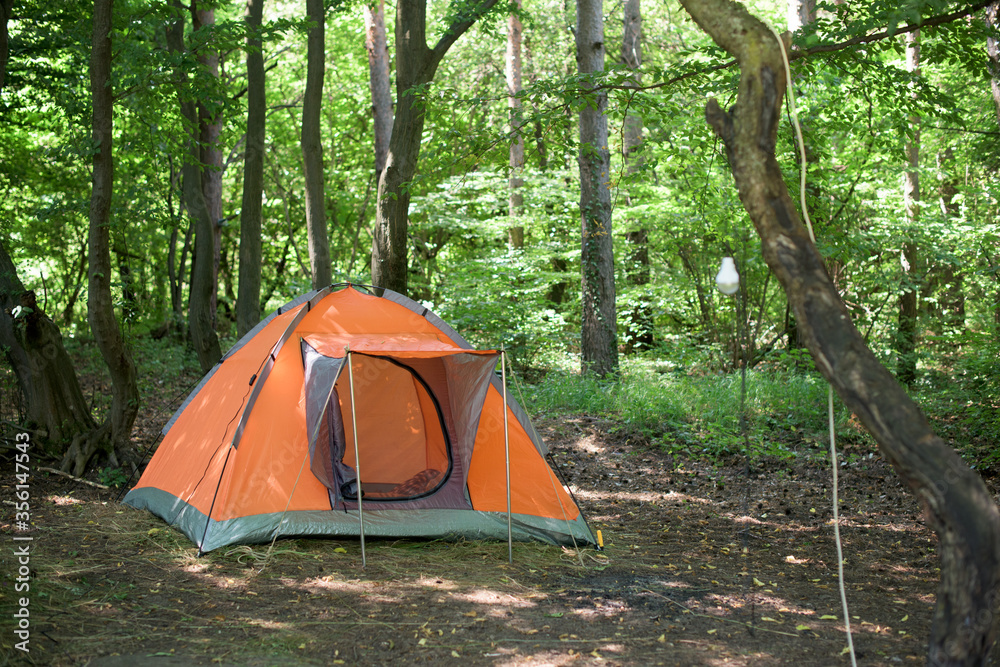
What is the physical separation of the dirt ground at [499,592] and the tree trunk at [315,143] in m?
3.19

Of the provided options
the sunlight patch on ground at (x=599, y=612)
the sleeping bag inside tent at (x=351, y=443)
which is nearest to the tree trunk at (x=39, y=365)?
the sleeping bag inside tent at (x=351, y=443)

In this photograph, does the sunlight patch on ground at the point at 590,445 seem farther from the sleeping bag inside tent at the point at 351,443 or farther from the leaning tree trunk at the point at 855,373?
the leaning tree trunk at the point at 855,373

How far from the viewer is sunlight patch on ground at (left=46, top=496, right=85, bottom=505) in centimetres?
521

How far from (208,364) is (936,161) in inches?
487

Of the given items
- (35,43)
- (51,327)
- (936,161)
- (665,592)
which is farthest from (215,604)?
(936,161)

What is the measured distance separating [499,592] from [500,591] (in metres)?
0.02

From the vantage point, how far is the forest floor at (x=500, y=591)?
124 inches

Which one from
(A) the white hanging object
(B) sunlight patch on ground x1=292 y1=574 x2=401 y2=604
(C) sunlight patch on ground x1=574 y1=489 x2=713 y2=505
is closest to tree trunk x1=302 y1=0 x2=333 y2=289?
(C) sunlight patch on ground x1=574 y1=489 x2=713 y2=505

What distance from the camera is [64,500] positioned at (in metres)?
5.26

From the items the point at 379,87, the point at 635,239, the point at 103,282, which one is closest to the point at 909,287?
the point at 635,239

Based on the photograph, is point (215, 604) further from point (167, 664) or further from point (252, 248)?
point (252, 248)

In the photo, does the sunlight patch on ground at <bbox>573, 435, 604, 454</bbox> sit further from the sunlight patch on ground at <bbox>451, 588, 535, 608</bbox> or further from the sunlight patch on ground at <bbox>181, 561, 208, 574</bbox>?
the sunlight patch on ground at <bbox>181, 561, 208, 574</bbox>

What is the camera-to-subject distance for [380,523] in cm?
468

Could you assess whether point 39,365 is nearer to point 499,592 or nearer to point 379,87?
point 499,592
